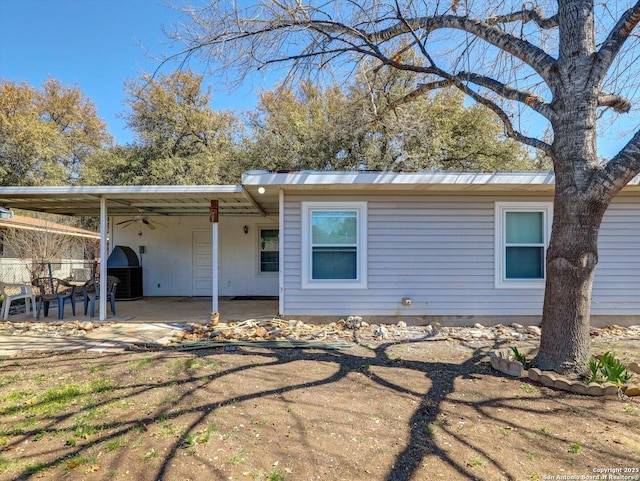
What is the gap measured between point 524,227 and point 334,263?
325cm

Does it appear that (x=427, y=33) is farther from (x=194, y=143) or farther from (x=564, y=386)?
(x=194, y=143)

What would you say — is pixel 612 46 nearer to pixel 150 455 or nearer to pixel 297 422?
pixel 297 422

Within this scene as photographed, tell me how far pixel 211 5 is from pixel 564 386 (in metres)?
6.32

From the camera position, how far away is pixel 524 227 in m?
6.29

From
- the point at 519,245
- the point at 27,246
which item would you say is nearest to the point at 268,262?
the point at 519,245

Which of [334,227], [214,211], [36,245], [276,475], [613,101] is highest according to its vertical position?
[613,101]

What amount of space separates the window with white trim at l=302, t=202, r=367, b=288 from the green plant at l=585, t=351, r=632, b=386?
10.7 feet

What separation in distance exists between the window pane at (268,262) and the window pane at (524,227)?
228 inches

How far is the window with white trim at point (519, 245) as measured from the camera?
20.5ft

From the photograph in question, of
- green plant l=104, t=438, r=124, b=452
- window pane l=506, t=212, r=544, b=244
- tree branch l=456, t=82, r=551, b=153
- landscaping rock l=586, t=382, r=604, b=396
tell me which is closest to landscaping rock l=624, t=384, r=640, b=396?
landscaping rock l=586, t=382, r=604, b=396

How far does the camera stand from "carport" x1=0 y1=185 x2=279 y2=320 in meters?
Result: 5.88

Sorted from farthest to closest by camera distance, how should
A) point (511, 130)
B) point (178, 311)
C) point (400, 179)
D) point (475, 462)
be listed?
point (178, 311) → point (400, 179) → point (511, 130) → point (475, 462)

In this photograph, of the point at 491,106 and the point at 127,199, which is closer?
the point at 491,106

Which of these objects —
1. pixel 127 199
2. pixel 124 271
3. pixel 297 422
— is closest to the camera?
pixel 297 422
